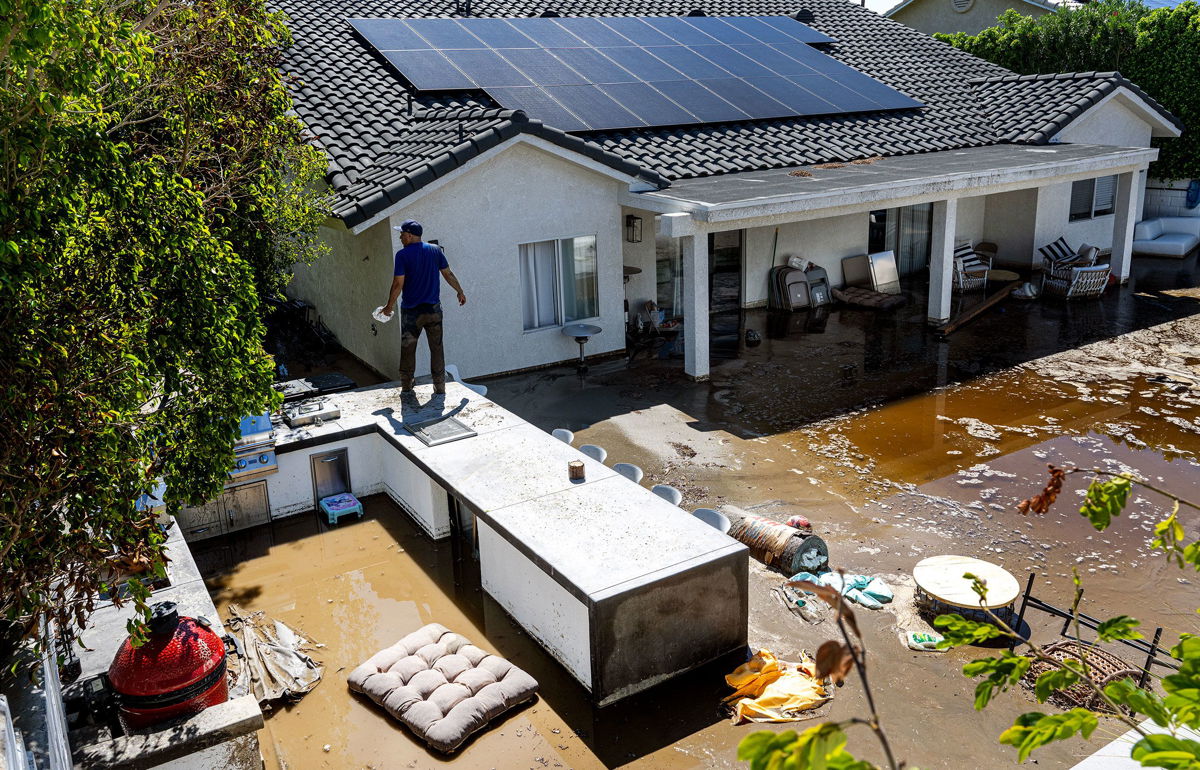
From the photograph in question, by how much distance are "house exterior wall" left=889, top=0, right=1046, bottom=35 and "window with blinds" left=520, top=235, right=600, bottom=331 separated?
22755 mm

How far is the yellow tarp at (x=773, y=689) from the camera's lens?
689cm

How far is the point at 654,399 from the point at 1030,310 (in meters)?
8.87

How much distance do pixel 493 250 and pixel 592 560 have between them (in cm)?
739

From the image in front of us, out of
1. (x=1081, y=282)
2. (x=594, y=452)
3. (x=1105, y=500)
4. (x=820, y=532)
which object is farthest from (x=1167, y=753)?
(x=1081, y=282)

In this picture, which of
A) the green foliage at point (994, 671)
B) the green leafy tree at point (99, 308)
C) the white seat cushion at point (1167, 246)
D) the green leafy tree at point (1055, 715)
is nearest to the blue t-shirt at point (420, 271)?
the green leafy tree at point (99, 308)

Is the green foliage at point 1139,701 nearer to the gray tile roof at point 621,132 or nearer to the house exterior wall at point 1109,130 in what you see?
the gray tile roof at point 621,132

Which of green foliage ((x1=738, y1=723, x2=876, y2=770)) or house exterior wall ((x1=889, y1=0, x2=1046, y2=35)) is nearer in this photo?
green foliage ((x1=738, y1=723, x2=876, y2=770))

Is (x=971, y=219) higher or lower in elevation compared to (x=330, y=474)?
higher

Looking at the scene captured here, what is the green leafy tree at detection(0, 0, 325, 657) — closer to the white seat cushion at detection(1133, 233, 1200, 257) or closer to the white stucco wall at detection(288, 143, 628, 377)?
the white stucco wall at detection(288, 143, 628, 377)

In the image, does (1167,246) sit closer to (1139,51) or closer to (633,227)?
(1139,51)

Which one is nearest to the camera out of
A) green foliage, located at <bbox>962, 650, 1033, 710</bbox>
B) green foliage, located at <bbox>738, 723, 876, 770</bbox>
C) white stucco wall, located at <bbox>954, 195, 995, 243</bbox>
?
green foliage, located at <bbox>738, 723, 876, 770</bbox>

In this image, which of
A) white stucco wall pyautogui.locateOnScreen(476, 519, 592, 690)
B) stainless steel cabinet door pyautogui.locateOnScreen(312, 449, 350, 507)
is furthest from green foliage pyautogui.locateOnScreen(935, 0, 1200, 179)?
white stucco wall pyautogui.locateOnScreen(476, 519, 592, 690)

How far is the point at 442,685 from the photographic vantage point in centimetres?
714

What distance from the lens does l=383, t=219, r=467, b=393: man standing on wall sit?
10812 mm
